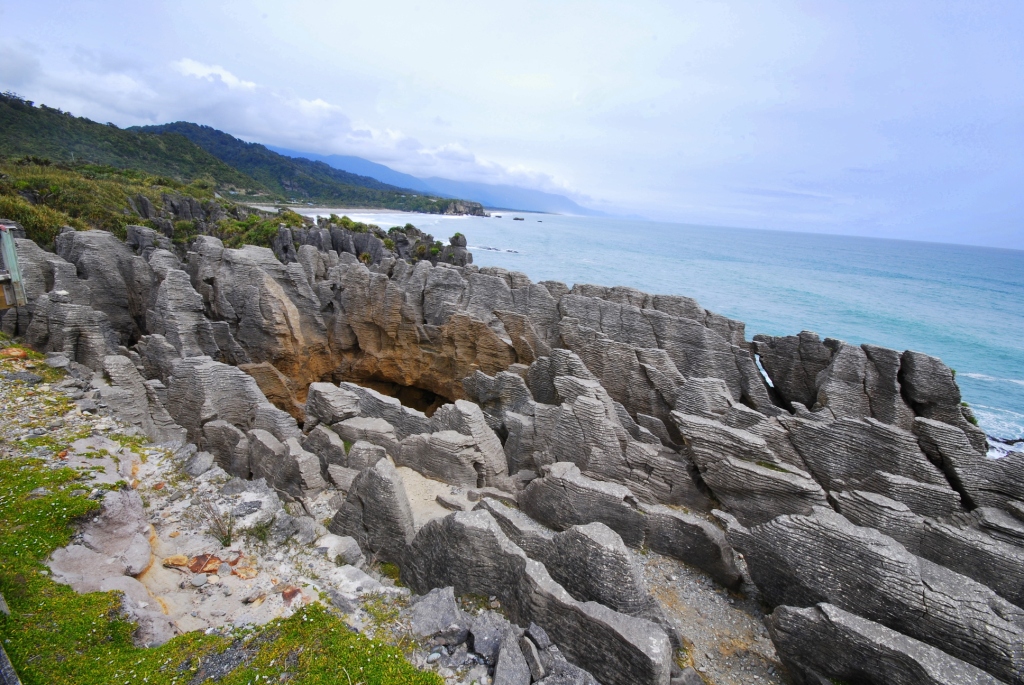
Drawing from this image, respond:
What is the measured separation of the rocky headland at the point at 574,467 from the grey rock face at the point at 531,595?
4 cm

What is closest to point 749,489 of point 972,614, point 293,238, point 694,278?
point 972,614

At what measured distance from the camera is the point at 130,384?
41.6 ft

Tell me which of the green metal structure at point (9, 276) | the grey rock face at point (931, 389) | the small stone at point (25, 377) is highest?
the green metal structure at point (9, 276)

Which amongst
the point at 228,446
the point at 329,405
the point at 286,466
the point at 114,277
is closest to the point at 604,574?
the point at 286,466

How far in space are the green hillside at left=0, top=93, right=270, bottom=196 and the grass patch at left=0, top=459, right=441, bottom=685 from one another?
72775 millimetres

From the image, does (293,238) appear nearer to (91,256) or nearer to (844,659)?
(91,256)

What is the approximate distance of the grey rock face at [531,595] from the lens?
19.0 ft

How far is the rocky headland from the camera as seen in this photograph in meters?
6.30

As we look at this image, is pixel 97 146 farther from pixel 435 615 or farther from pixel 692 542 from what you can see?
pixel 692 542

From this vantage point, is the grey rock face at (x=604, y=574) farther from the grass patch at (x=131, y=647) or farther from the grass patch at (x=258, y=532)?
the grass patch at (x=258, y=532)

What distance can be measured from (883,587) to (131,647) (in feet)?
30.1

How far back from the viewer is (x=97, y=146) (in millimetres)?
81188

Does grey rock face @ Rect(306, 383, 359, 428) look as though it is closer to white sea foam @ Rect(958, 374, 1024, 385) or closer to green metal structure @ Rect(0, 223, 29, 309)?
green metal structure @ Rect(0, 223, 29, 309)

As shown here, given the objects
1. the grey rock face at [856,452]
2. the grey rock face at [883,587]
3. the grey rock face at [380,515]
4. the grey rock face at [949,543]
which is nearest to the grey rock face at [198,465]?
the grey rock face at [380,515]
